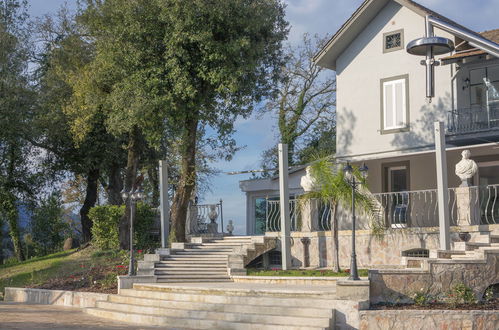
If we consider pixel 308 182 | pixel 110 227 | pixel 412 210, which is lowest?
pixel 110 227

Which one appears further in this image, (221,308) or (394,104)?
(394,104)

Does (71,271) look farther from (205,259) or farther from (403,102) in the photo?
(403,102)

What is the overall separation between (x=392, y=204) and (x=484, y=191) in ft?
9.11

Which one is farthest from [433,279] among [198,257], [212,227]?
[212,227]

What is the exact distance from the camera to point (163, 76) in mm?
22484

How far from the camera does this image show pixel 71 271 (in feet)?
77.6

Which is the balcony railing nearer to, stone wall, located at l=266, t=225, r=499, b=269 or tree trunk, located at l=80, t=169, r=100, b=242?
stone wall, located at l=266, t=225, r=499, b=269

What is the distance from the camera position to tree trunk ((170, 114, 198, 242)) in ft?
75.7

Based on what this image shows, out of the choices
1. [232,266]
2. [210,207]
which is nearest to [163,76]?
[210,207]

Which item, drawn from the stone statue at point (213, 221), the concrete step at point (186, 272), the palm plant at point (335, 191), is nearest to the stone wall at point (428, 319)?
the palm plant at point (335, 191)

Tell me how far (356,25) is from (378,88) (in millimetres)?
2273

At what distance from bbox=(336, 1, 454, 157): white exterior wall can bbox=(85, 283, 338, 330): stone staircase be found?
8710 millimetres

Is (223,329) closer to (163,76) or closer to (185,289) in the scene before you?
(185,289)

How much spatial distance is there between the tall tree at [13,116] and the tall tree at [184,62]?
17.7 ft
